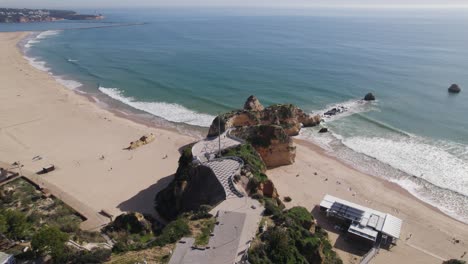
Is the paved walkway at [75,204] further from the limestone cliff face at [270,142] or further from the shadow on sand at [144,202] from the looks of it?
the limestone cliff face at [270,142]

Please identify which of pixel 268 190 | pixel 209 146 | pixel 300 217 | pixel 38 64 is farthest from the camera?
pixel 38 64

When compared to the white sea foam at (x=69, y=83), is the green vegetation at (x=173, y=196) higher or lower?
lower

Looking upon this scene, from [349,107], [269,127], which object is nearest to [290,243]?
[269,127]

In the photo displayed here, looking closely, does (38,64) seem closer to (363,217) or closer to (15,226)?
(15,226)

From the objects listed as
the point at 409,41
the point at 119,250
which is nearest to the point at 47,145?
the point at 119,250

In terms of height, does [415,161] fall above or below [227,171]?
below

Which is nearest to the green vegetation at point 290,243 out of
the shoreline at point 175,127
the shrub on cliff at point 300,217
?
the shrub on cliff at point 300,217

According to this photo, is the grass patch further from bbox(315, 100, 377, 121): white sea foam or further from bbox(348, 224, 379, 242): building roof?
bbox(315, 100, 377, 121): white sea foam
